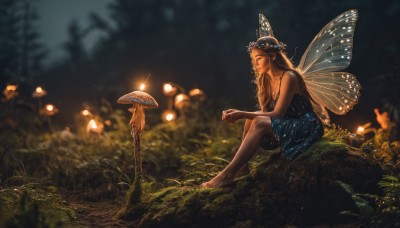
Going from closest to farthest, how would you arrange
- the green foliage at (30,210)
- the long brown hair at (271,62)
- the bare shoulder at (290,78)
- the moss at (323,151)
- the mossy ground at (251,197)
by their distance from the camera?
1. the green foliage at (30,210)
2. the mossy ground at (251,197)
3. the moss at (323,151)
4. the bare shoulder at (290,78)
5. the long brown hair at (271,62)

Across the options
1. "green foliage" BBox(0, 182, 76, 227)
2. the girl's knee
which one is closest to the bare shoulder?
the girl's knee

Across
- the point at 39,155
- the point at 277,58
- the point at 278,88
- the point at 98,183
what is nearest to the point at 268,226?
the point at 278,88

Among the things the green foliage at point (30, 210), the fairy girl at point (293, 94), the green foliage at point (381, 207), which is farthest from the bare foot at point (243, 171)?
the green foliage at point (30, 210)

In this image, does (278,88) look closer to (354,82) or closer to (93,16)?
(354,82)

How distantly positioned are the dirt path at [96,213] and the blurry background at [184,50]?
19.1 feet

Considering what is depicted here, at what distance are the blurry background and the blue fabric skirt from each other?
15.8 ft

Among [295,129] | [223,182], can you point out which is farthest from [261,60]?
[223,182]

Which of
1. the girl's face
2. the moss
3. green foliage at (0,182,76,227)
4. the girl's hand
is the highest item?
the girl's face

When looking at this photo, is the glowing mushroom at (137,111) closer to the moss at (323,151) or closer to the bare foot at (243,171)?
the bare foot at (243,171)

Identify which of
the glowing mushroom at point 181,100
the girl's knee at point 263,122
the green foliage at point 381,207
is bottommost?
the green foliage at point 381,207

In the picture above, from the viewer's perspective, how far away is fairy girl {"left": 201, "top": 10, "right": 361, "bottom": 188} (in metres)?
4.75

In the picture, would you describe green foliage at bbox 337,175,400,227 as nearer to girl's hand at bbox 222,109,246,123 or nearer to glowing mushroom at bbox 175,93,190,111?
girl's hand at bbox 222,109,246,123

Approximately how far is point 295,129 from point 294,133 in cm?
5

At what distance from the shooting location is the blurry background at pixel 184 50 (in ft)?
37.1
